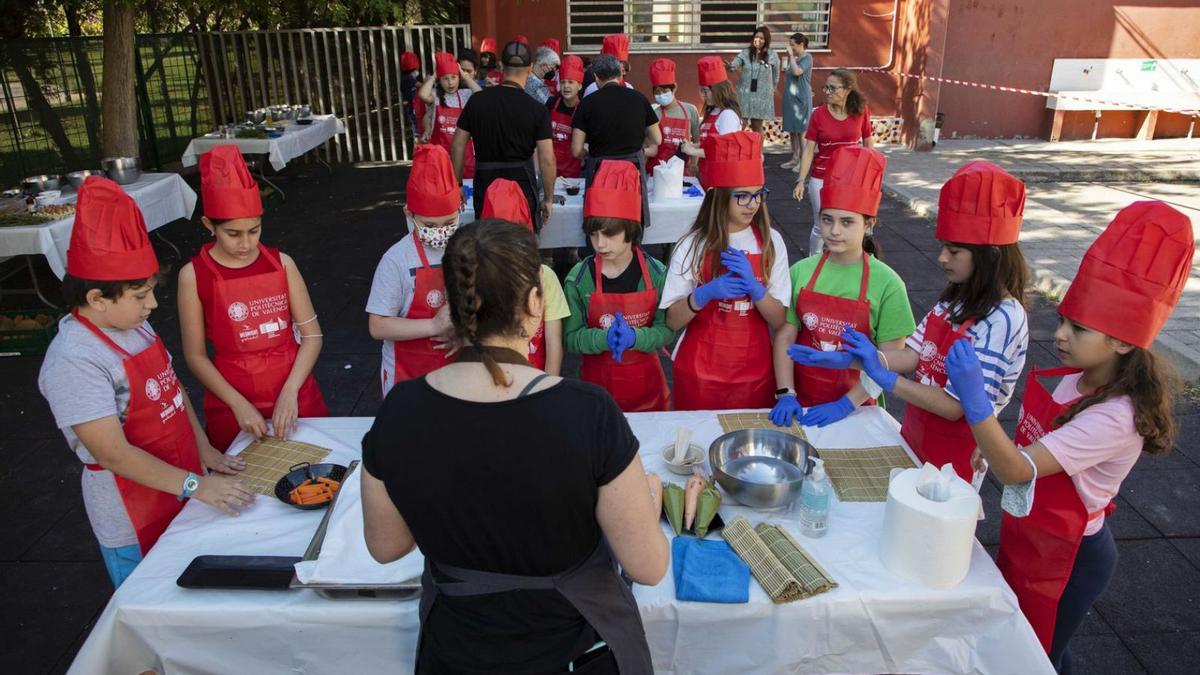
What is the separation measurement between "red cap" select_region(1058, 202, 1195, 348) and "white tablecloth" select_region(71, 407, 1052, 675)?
71 centimetres

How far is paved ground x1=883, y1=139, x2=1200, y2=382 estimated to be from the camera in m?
6.69

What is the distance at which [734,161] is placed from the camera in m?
3.04

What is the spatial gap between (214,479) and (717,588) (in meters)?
1.49

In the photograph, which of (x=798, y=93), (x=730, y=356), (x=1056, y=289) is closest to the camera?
(x=730, y=356)

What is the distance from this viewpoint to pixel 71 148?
9484 millimetres

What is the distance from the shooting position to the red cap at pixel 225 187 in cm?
266

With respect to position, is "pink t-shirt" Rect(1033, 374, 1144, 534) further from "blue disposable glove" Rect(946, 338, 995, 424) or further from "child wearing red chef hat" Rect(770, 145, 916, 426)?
"child wearing red chef hat" Rect(770, 145, 916, 426)

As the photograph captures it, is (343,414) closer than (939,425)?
No

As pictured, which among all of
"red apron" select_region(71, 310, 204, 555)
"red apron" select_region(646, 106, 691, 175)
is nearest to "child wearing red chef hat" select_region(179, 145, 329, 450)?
"red apron" select_region(71, 310, 204, 555)

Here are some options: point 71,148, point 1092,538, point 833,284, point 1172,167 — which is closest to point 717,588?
point 1092,538

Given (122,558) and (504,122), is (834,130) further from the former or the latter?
(122,558)

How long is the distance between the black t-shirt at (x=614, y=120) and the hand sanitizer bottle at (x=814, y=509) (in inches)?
173

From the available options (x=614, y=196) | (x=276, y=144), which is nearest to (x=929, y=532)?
(x=614, y=196)

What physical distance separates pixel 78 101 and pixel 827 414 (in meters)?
10.5
